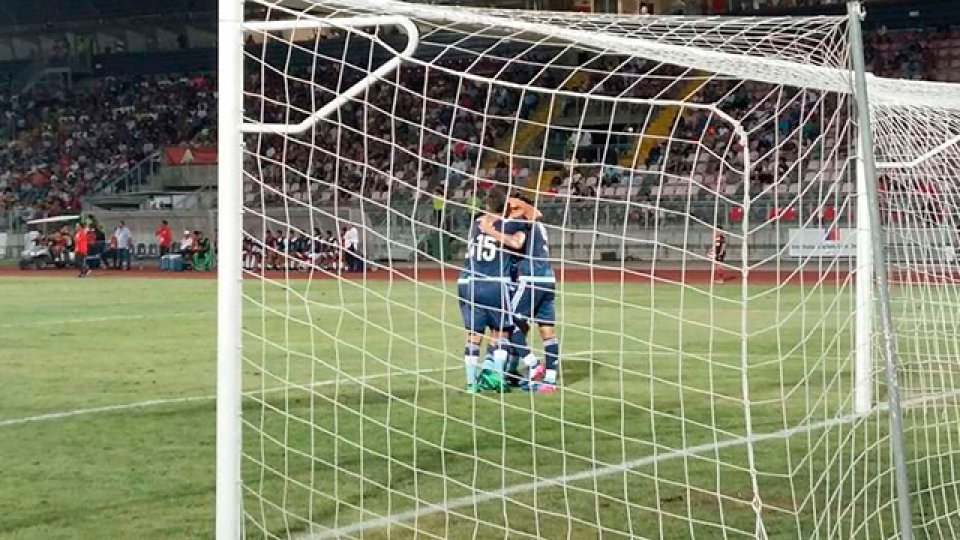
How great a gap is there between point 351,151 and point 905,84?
155 inches

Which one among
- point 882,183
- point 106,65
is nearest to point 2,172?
point 106,65

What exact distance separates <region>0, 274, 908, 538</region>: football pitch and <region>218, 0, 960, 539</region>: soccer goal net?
3 centimetres

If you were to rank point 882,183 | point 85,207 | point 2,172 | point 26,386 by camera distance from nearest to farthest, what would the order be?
1. point 882,183
2. point 26,386
3. point 85,207
4. point 2,172

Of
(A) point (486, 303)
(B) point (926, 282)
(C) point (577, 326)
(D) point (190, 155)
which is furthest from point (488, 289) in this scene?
(D) point (190, 155)

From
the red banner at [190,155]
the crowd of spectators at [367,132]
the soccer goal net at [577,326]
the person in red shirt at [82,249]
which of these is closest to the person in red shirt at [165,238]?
the person in red shirt at [82,249]

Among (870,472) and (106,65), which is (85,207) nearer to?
(106,65)

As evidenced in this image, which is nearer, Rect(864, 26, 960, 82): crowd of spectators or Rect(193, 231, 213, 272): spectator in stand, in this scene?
Rect(193, 231, 213, 272): spectator in stand

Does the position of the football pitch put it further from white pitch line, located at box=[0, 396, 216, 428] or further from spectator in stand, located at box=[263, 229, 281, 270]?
spectator in stand, located at box=[263, 229, 281, 270]

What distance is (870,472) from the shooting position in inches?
304

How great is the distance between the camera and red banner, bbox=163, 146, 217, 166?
42969 millimetres

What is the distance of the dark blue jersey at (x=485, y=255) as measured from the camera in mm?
10336

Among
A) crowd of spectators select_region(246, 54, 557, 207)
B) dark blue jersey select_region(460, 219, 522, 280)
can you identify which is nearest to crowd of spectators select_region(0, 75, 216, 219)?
crowd of spectators select_region(246, 54, 557, 207)

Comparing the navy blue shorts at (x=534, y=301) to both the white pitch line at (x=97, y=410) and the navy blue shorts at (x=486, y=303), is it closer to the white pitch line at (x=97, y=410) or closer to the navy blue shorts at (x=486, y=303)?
the navy blue shorts at (x=486, y=303)

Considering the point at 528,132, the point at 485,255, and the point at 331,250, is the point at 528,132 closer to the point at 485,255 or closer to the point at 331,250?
the point at 485,255
